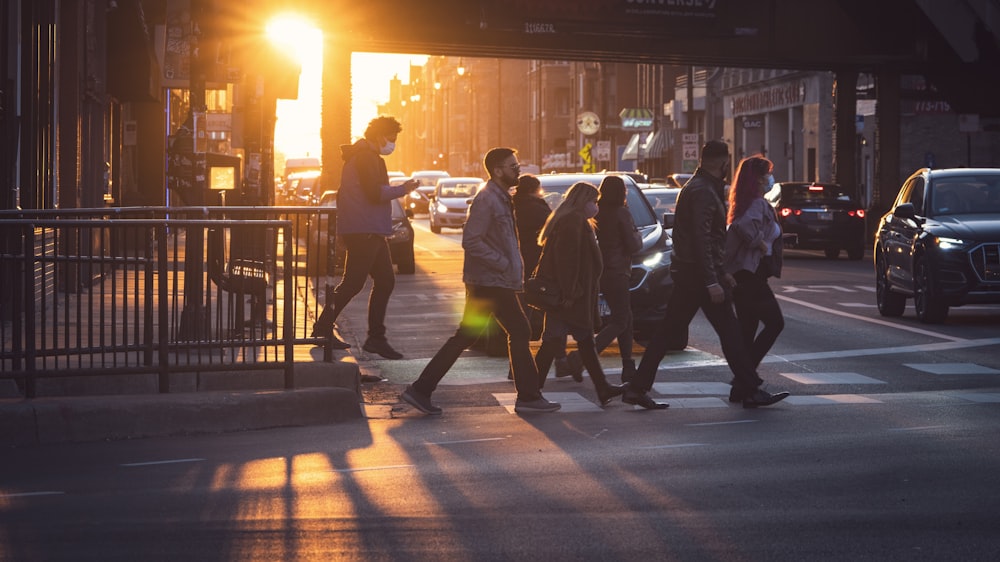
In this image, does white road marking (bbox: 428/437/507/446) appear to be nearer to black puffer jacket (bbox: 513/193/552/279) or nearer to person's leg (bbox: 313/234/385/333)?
Answer: person's leg (bbox: 313/234/385/333)

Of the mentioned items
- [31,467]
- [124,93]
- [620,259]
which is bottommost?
[31,467]

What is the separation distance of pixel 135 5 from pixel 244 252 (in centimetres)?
1715

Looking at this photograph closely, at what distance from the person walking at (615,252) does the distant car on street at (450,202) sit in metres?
36.5

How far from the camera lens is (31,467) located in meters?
9.06

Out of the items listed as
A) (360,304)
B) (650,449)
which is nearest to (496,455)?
(650,449)

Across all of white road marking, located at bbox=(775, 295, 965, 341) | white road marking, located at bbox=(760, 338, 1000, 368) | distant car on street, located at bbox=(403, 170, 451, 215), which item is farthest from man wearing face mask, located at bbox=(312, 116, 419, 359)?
distant car on street, located at bbox=(403, 170, 451, 215)

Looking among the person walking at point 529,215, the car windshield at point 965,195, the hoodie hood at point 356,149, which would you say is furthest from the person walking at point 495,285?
the car windshield at point 965,195

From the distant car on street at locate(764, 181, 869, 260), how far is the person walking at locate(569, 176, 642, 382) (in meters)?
22.5

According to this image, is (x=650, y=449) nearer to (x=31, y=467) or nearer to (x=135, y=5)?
(x=31, y=467)

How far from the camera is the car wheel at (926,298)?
59.9 feet

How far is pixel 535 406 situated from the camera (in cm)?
1127

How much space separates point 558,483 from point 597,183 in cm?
992

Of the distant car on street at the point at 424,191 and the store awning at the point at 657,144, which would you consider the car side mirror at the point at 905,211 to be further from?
the store awning at the point at 657,144

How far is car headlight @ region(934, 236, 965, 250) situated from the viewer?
1819 cm
